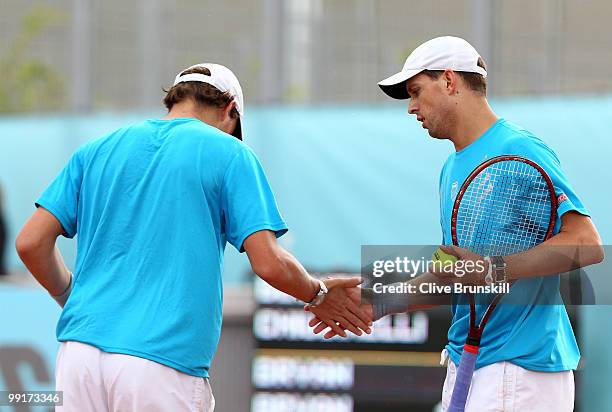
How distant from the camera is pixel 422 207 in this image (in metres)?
6.77

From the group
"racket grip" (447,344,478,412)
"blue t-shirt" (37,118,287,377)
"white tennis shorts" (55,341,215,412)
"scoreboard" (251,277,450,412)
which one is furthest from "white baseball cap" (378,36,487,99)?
"scoreboard" (251,277,450,412)

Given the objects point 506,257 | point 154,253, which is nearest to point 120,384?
point 154,253

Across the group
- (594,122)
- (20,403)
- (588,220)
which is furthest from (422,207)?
(588,220)

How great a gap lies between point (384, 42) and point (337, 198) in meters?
1.07

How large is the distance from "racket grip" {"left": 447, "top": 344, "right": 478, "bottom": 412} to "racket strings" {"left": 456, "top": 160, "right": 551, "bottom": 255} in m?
0.29

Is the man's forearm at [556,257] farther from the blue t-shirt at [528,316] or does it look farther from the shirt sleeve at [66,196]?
the shirt sleeve at [66,196]

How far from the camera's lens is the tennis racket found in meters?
3.40

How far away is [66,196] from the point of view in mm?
3566

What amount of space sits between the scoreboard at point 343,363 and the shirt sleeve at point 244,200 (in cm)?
306

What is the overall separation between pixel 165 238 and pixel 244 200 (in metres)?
0.25

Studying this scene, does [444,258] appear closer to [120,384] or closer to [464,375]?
[464,375]

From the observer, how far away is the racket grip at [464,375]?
344 centimetres

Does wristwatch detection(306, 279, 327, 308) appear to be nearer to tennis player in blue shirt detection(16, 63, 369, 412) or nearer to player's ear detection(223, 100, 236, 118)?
tennis player in blue shirt detection(16, 63, 369, 412)

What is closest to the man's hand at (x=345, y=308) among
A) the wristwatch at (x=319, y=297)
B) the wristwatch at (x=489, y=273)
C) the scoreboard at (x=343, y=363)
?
the wristwatch at (x=319, y=297)
